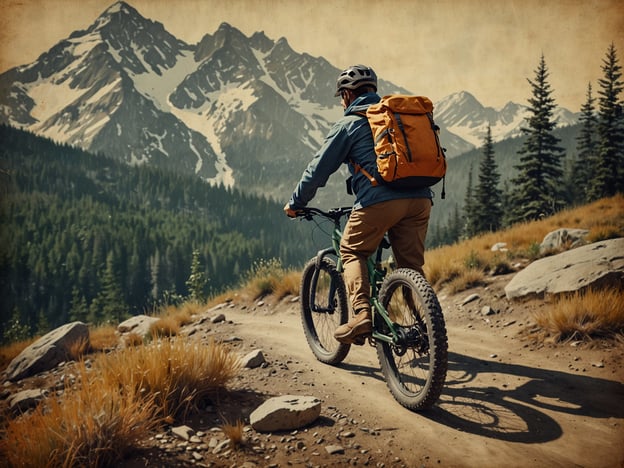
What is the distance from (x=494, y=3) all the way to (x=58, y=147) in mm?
225921

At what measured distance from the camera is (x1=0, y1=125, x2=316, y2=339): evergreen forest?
323 feet

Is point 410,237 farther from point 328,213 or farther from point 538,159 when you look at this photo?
point 538,159

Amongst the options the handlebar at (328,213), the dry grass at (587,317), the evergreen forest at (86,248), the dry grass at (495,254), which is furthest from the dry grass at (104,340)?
the evergreen forest at (86,248)

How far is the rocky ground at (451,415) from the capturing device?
3295mm

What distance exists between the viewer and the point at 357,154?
434cm

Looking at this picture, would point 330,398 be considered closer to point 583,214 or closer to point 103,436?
point 103,436

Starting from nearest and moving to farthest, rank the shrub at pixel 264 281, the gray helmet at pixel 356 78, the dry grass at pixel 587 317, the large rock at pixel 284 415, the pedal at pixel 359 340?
the large rock at pixel 284 415, the pedal at pixel 359 340, the gray helmet at pixel 356 78, the dry grass at pixel 587 317, the shrub at pixel 264 281

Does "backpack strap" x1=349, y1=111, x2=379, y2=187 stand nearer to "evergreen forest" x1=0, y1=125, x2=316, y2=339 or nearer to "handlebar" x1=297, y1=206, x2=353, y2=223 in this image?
"handlebar" x1=297, y1=206, x2=353, y2=223

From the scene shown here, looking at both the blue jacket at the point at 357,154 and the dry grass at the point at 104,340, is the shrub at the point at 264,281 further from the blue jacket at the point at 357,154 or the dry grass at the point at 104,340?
the blue jacket at the point at 357,154

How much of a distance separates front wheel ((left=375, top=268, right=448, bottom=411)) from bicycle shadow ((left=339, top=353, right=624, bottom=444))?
0.28m

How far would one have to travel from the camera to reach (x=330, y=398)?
14.5 feet

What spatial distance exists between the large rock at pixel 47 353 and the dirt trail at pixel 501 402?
13.6 feet

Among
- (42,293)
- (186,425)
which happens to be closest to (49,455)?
(186,425)

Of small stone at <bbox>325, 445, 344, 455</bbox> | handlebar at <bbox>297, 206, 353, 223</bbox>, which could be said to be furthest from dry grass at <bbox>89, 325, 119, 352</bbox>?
small stone at <bbox>325, 445, 344, 455</bbox>
